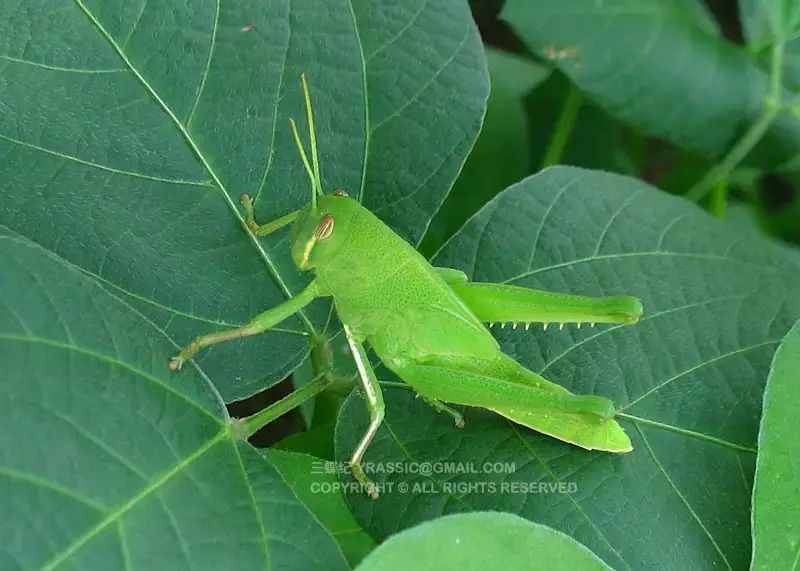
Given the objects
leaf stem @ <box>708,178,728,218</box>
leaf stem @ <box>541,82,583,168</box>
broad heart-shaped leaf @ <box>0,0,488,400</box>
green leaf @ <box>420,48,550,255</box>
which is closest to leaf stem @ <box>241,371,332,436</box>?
broad heart-shaped leaf @ <box>0,0,488,400</box>

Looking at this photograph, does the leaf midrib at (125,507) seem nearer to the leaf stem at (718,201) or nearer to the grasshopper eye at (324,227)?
the grasshopper eye at (324,227)

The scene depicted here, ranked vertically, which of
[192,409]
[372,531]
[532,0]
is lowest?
[372,531]

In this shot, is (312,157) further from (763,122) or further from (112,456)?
(763,122)

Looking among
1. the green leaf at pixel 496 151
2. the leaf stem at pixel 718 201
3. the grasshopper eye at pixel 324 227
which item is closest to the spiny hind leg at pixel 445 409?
the grasshopper eye at pixel 324 227

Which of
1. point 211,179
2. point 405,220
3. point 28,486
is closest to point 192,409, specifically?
point 28,486

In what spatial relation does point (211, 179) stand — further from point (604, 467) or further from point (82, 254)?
point (604, 467)

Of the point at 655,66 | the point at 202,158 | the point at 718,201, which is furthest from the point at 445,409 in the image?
Answer: the point at 718,201
